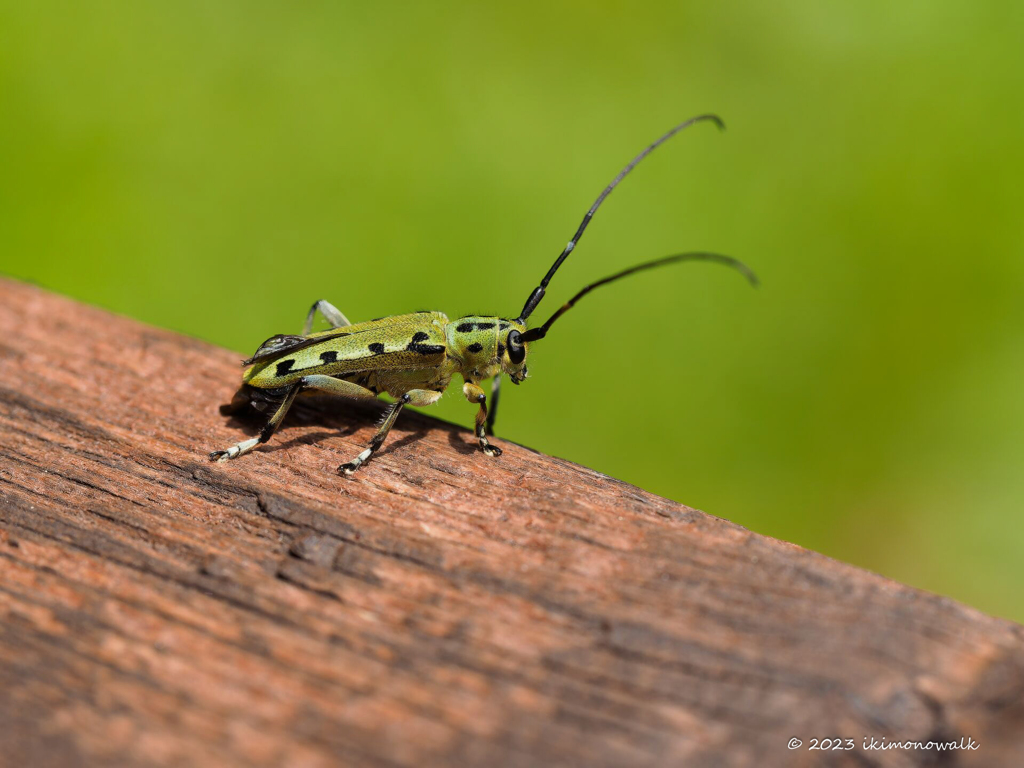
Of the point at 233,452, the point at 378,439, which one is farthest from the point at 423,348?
the point at 233,452

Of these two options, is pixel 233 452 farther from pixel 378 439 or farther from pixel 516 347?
pixel 516 347

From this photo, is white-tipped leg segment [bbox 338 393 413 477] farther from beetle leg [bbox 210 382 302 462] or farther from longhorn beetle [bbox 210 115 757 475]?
beetle leg [bbox 210 382 302 462]

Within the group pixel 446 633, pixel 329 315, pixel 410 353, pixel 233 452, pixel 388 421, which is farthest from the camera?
pixel 329 315

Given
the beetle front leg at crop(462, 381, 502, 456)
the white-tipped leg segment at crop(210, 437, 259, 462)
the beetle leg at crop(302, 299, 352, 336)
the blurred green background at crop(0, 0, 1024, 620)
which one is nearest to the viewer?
the white-tipped leg segment at crop(210, 437, 259, 462)

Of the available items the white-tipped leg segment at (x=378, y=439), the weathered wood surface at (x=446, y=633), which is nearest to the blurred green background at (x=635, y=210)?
the white-tipped leg segment at (x=378, y=439)

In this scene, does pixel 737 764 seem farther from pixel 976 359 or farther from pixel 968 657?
pixel 976 359

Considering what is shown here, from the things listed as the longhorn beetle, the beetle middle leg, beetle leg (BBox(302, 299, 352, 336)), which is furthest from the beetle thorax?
beetle leg (BBox(302, 299, 352, 336))
